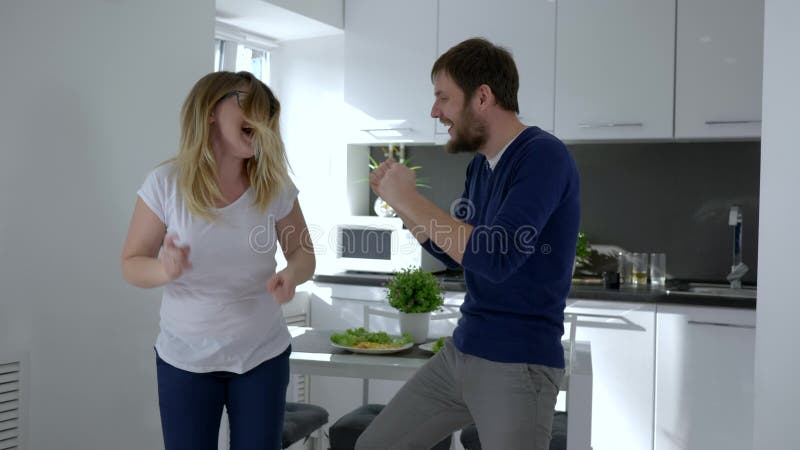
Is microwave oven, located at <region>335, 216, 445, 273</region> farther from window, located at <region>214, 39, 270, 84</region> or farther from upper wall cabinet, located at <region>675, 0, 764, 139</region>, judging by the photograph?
upper wall cabinet, located at <region>675, 0, 764, 139</region>

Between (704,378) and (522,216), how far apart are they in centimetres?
241

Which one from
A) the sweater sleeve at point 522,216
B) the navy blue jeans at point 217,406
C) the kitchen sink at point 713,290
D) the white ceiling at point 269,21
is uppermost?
the white ceiling at point 269,21

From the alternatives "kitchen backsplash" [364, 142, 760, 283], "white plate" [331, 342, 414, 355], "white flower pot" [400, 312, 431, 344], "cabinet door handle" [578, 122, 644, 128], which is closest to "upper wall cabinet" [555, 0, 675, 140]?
"cabinet door handle" [578, 122, 644, 128]

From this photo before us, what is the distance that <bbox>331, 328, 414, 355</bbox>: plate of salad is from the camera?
8.48ft

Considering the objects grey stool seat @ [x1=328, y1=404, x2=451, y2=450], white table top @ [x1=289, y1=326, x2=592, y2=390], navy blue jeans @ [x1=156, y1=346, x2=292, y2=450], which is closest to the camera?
navy blue jeans @ [x1=156, y1=346, x2=292, y2=450]

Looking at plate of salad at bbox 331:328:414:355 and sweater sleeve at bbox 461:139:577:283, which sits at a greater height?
sweater sleeve at bbox 461:139:577:283

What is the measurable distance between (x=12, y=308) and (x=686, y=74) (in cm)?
322

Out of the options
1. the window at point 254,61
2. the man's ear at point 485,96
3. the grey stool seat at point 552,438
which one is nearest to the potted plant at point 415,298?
the grey stool seat at point 552,438

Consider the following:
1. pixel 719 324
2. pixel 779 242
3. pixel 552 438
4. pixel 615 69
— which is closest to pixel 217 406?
pixel 552 438

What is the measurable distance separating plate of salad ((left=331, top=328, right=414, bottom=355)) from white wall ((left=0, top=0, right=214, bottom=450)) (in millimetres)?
1038

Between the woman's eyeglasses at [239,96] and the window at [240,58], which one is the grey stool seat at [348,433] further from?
the window at [240,58]

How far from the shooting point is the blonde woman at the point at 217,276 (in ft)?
6.24

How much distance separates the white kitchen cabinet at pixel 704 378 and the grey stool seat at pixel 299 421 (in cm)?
173

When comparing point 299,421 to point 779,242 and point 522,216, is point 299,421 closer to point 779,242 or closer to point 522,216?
point 522,216
